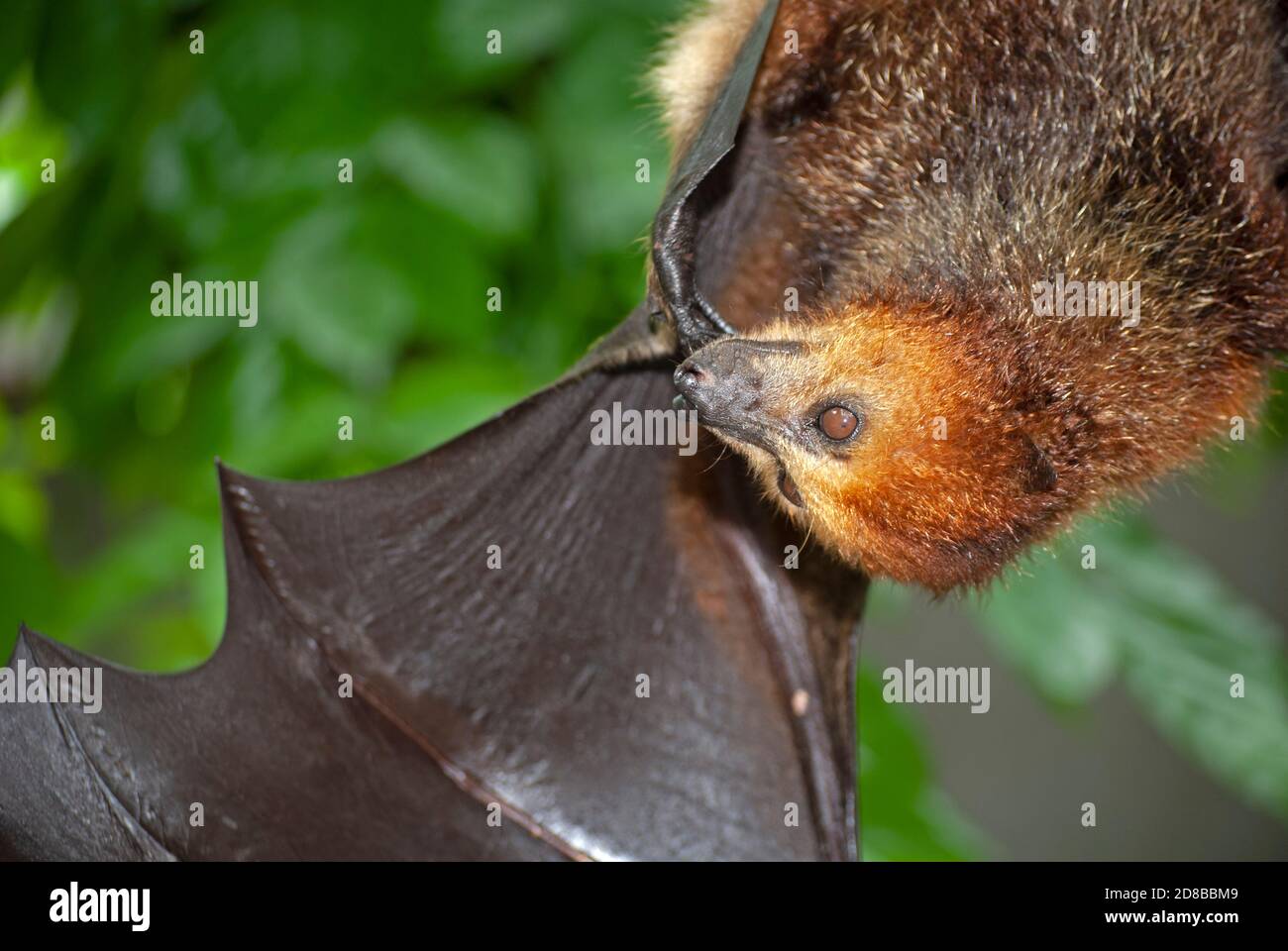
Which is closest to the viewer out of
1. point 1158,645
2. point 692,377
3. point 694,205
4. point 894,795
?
point 692,377

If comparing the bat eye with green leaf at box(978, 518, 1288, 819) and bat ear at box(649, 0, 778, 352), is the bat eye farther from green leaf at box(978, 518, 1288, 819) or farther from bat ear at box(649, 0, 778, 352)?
green leaf at box(978, 518, 1288, 819)

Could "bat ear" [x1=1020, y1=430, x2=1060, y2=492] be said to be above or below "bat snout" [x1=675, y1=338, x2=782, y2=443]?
below

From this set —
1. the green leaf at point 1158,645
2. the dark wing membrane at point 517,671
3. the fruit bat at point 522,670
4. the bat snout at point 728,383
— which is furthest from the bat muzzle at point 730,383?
the green leaf at point 1158,645

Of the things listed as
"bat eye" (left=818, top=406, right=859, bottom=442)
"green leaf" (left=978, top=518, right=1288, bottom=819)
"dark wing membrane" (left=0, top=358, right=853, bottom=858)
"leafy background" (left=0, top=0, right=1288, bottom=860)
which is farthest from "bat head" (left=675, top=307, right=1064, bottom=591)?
"green leaf" (left=978, top=518, right=1288, bottom=819)

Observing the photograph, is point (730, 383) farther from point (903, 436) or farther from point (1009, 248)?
point (1009, 248)

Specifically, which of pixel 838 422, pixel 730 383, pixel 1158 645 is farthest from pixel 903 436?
pixel 1158 645
